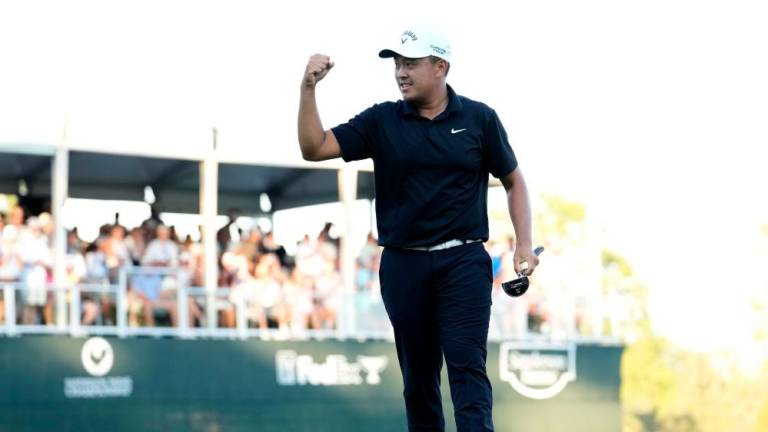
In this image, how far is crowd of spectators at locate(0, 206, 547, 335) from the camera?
17000mm

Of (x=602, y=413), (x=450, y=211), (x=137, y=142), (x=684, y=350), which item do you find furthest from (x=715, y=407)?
(x=450, y=211)

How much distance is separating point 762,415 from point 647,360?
1512cm

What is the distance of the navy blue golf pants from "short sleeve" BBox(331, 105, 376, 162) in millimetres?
473

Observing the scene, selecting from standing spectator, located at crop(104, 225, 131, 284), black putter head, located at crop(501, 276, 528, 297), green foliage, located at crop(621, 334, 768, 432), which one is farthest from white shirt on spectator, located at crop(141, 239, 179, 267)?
green foliage, located at crop(621, 334, 768, 432)

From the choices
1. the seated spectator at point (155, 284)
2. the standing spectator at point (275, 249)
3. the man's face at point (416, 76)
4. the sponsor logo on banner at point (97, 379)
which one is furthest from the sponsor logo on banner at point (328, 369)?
the man's face at point (416, 76)

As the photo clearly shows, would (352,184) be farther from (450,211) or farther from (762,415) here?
(762,415)

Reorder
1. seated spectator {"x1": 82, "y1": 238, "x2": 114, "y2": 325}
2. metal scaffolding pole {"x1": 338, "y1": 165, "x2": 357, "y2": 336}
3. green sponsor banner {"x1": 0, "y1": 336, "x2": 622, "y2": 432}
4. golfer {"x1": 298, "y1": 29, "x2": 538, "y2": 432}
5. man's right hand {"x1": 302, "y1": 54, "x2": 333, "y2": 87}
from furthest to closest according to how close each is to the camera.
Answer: metal scaffolding pole {"x1": 338, "y1": 165, "x2": 357, "y2": 336}
green sponsor banner {"x1": 0, "y1": 336, "x2": 622, "y2": 432}
seated spectator {"x1": 82, "y1": 238, "x2": 114, "y2": 325}
golfer {"x1": 298, "y1": 29, "x2": 538, "y2": 432}
man's right hand {"x1": 302, "y1": 54, "x2": 333, "y2": 87}

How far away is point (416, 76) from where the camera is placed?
23.3 ft

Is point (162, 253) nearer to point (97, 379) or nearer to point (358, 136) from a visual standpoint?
point (97, 379)

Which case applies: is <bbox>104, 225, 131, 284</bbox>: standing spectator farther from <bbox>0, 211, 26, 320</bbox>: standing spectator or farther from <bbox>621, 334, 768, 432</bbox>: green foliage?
<bbox>621, 334, 768, 432</bbox>: green foliage

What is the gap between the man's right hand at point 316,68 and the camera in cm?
665

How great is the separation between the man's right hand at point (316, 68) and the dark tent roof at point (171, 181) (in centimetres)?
1244

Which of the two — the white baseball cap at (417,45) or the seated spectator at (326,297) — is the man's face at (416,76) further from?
the seated spectator at (326,297)

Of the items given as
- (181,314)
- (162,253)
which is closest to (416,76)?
(162,253)
